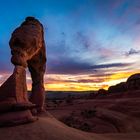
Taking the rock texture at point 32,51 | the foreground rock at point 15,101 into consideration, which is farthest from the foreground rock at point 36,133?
the rock texture at point 32,51

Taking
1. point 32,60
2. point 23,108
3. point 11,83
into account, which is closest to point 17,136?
point 23,108

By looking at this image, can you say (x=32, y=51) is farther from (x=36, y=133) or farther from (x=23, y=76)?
(x=36, y=133)

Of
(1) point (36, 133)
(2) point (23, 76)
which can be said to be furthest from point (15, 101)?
(1) point (36, 133)

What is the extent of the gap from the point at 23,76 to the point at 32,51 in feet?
6.08

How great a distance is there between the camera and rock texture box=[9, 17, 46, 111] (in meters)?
14.8

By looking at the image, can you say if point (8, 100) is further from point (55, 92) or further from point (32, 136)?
point (55, 92)

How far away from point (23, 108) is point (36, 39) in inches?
161

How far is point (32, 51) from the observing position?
52.3 feet

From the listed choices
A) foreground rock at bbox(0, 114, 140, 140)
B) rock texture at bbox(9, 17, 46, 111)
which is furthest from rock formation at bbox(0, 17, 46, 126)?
foreground rock at bbox(0, 114, 140, 140)

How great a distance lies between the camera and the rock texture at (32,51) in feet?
48.5

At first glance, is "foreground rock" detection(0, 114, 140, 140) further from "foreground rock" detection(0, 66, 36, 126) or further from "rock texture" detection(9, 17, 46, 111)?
"rock texture" detection(9, 17, 46, 111)

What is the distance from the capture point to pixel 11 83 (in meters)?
13.7

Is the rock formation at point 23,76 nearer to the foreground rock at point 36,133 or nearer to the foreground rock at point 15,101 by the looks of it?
the foreground rock at point 15,101

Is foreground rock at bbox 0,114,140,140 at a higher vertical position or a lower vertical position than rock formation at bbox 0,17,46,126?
lower
